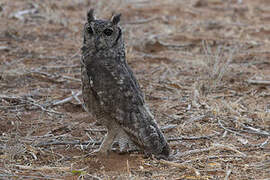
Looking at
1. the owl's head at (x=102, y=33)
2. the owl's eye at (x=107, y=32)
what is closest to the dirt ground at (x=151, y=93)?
the owl's head at (x=102, y=33)

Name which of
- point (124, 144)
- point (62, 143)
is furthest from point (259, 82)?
point (62, 143)

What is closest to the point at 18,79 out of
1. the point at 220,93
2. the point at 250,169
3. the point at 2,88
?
the point at 2,88

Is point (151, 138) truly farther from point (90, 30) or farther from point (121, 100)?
point (90, 30)

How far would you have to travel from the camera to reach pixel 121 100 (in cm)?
432

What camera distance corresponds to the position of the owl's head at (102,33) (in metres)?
4.20

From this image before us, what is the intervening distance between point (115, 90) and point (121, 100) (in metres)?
0.11

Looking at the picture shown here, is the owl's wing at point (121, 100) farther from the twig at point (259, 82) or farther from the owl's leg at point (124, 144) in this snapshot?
the twig at point (259, 82)

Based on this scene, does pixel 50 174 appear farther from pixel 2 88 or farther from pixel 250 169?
pixel 2 88

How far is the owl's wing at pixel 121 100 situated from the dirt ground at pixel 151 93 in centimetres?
23

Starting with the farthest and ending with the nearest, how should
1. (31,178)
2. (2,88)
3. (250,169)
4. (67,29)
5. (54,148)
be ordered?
(67,29) < (2,88) < (54,148) < (250,169) < (31,178)

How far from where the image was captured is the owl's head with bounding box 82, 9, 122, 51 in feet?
13.8

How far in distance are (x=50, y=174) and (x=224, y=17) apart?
8765 millimetres

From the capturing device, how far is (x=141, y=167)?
425cm

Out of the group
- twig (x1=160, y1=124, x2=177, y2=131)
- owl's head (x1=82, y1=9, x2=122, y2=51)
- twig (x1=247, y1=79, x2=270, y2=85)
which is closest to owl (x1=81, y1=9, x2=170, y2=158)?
owl's head (x1=82, y1=9, x2=122, y2=51)
